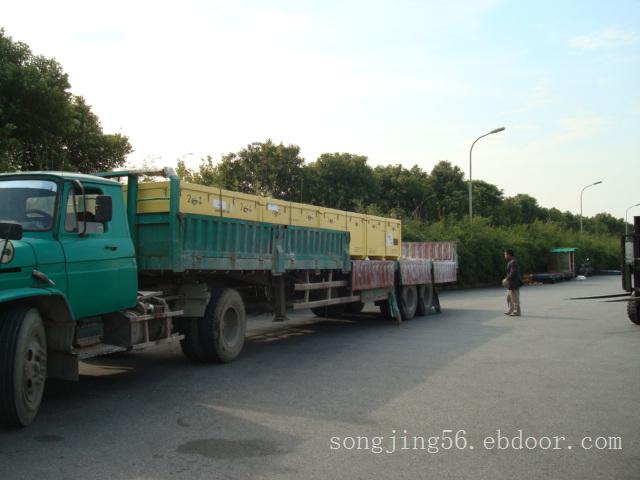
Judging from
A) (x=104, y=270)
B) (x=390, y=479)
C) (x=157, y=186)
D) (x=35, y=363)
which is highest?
(x=157, y=186)

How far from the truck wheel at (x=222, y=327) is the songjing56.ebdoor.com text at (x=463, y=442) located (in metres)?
3.72

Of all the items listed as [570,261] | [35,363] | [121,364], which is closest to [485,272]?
[570,261]

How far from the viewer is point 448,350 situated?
10195 mm

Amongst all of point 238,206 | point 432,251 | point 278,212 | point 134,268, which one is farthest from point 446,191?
point 134,268

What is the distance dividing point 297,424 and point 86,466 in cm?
193

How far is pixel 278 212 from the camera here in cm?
1053

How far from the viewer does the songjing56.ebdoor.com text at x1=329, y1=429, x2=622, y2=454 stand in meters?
4.97

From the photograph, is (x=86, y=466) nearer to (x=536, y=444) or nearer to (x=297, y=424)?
(x=297, y=424)

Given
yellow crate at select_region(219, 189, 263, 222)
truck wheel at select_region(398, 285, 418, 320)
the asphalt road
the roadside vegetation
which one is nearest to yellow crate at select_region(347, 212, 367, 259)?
truck wheel at select_region(398, 285, 418, 320)

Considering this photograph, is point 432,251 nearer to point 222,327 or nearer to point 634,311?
point 634,311

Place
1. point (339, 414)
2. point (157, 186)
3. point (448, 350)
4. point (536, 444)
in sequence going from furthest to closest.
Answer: point (448, 350), point (157, 186), point (339, 414), point (536, 444)

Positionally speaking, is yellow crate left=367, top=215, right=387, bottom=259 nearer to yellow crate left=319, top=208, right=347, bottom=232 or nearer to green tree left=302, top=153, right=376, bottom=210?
yellow crate left=319, top=208, right=347, bottom=232

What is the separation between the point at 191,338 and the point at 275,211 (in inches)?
111

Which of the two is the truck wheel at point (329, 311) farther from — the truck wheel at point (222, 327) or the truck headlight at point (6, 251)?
the truck headlight at point (6, 251)
